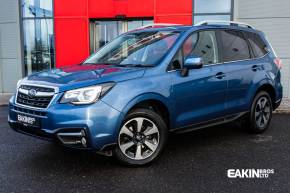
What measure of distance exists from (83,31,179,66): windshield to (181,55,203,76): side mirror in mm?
320

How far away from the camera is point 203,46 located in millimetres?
5227

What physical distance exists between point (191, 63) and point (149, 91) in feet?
2.30

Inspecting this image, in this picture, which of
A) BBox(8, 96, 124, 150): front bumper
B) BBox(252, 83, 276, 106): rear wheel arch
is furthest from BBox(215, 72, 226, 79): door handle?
BBox(8, 96, 124, 150): front bumper

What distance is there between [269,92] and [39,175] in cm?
419

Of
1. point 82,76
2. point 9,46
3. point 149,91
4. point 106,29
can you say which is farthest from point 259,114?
point 9,46

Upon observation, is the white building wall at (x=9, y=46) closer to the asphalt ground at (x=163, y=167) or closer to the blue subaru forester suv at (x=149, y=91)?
the asphalt ground at (x=163, y=167)

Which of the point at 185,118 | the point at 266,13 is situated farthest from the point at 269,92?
the point at 266,13

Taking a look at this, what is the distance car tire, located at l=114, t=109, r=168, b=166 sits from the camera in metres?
4.28

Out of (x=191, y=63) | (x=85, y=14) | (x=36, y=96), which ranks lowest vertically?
(x=36, y=96)

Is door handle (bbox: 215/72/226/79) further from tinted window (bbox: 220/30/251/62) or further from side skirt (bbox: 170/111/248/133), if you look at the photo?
side skirt (bbox: 170/111/248/133)

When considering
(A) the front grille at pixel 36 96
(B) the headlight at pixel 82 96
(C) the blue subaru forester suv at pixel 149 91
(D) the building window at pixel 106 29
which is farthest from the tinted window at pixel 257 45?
(D) the building window at pixel 106 29

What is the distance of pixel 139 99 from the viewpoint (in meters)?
4.28

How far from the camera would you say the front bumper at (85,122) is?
12.8ft

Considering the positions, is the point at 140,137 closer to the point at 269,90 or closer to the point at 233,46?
the point at 233,46
